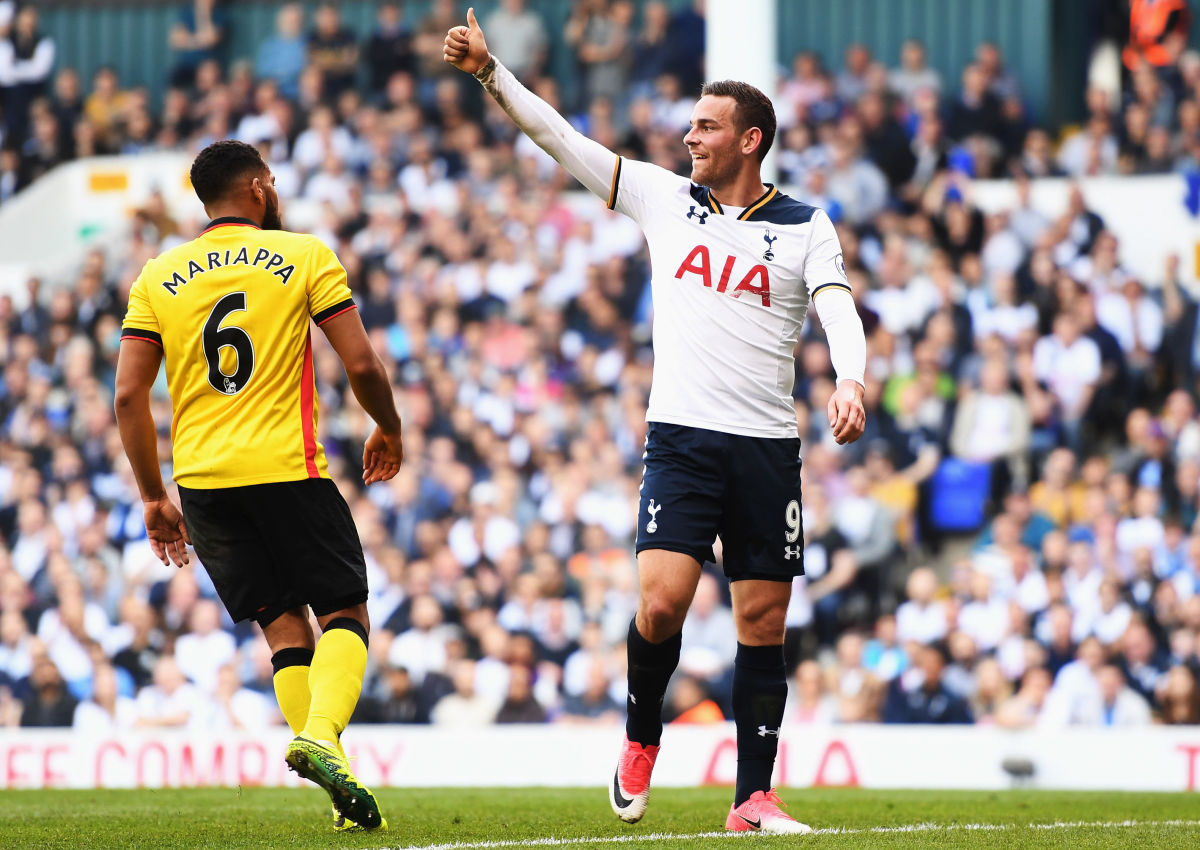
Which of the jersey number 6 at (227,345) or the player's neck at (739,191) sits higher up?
the player's neck at (739,191)

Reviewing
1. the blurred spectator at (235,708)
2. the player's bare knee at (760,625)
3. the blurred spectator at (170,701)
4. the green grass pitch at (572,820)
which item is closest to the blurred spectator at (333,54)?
the blurred spectator at (170,701)

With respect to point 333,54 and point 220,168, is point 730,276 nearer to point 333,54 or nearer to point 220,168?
point 220,168

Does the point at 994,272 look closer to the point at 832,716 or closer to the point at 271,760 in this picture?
the point at 832,716

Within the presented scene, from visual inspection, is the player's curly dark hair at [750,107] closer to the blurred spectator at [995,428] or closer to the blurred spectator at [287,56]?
the blurred spectator at [995,428]

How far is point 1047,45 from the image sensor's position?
57.4ft

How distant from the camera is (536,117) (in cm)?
596

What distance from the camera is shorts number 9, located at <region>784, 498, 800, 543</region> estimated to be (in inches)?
231

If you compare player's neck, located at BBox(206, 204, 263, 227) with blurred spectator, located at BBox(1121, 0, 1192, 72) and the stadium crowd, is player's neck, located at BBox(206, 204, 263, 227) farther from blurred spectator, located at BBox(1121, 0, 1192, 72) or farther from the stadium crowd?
blurred spectator, located at BBox(1121, 0, 1192, 72)

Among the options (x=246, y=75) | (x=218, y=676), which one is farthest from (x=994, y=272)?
(x=246, y=75)

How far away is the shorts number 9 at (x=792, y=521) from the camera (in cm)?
586

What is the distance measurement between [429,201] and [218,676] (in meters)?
5.34

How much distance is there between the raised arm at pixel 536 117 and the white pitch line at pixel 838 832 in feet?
7.04

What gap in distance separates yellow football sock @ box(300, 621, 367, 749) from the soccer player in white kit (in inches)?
36.9

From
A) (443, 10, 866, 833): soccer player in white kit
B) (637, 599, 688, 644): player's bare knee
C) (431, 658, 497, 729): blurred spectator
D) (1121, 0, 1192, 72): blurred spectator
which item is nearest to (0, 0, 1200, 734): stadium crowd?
A: (431, 658, 497, 729): blurred spectator
